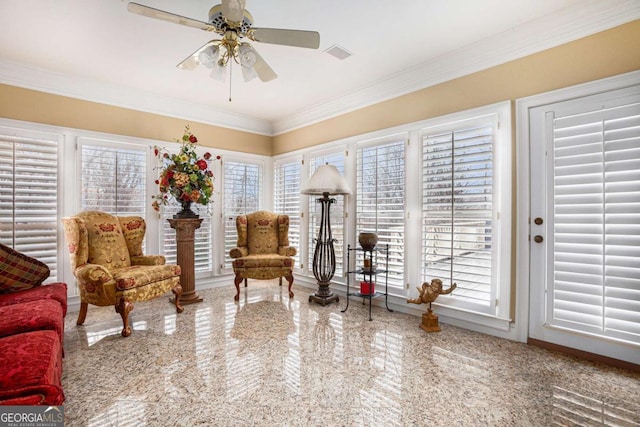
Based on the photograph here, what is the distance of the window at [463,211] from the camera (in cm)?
281

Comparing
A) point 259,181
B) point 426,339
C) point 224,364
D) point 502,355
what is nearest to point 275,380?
point 224,364

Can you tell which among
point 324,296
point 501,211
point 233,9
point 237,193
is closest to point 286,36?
point 233,9

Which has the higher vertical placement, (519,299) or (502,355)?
Result: (519,299)

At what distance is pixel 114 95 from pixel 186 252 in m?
2.15

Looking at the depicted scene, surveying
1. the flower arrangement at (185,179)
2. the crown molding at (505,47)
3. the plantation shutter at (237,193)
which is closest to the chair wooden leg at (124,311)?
the flower arrangement at (185,179)

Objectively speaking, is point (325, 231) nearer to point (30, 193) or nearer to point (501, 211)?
point (501, 211)

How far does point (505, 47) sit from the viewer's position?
8.90ft

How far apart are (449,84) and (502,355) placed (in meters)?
2.52

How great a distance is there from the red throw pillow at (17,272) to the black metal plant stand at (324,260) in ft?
8.67

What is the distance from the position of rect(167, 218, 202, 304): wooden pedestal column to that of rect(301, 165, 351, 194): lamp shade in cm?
158

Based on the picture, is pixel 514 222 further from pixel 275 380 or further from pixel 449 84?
pixel 275 380

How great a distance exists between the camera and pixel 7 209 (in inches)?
125

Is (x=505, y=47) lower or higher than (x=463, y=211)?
higher

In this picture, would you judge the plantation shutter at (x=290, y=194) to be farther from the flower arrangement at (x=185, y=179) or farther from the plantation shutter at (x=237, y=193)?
the flower arrangement at (x=185, y=179)
